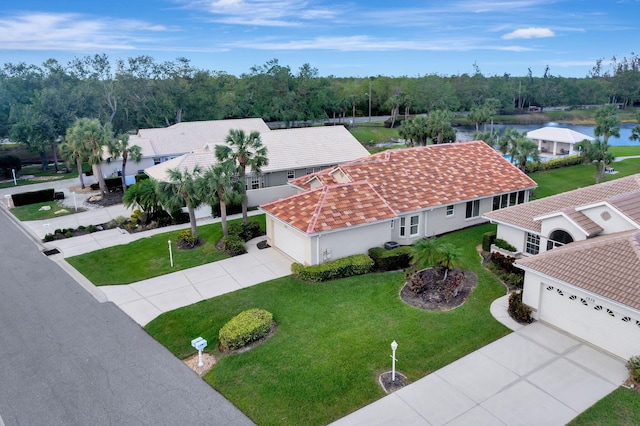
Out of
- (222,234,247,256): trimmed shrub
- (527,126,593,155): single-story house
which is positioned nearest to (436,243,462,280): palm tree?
(222,234,247,256): trimmed shrub

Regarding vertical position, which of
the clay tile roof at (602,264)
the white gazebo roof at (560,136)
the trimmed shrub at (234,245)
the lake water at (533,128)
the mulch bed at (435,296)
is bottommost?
the mulch bed at (435,296)

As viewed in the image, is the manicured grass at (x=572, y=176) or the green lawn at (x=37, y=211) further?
the manicured grass at (x=572, y=176)

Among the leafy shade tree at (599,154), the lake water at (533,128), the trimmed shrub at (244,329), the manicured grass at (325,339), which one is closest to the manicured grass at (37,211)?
the manicured grass at (325,339)

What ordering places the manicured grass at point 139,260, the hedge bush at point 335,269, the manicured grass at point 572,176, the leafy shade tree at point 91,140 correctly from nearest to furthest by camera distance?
the hedge bush at point 335,269
the manicured grass at point 139,260
the leafy shade tree at point 91,140
the manicured grass at point 572,176

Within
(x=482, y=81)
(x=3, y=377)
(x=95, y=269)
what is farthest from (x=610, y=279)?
(x=482, y=81)

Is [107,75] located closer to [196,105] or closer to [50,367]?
[196,105]

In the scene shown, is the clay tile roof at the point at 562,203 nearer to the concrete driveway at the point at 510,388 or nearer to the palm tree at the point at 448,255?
the palm tree at the point at 448,255

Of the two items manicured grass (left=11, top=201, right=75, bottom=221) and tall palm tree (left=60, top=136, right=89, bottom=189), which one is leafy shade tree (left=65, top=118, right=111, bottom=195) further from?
manicured grass (left=11, top=201, right=75, bottom=221)
